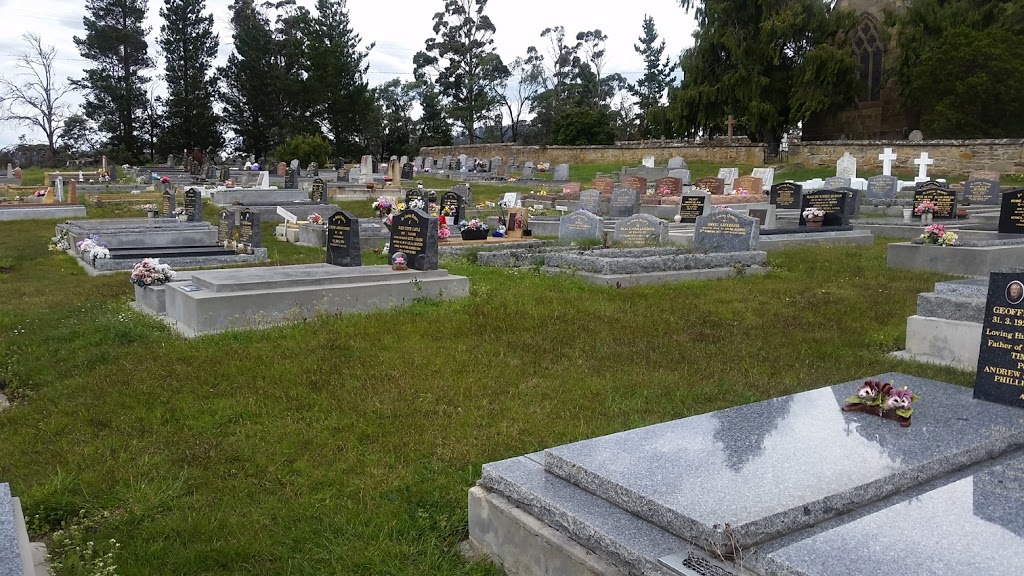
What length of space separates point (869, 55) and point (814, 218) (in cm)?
2604

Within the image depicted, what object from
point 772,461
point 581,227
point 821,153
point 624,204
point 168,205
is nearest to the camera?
point 772,461

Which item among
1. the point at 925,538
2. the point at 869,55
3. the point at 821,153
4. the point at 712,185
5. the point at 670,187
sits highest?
the point at 869,55

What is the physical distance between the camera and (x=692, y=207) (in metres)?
18.0

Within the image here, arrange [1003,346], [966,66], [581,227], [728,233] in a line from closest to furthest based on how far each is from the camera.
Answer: [1003,346], [728,233], [581,227], [966,66]

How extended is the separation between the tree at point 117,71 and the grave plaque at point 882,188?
4613cm

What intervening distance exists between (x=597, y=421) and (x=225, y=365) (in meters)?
3.35

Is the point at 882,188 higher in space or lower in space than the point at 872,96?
lower

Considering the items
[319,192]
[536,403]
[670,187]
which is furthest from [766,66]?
[536,403]

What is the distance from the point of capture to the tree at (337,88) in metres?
54.0

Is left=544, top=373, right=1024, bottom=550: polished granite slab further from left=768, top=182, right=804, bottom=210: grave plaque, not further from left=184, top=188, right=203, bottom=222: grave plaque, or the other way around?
left=184, top=188, right=203, bottom=222: grave plaque

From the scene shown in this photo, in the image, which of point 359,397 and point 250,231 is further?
point 250,231

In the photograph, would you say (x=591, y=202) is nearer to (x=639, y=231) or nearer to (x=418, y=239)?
(x=639, y=231)

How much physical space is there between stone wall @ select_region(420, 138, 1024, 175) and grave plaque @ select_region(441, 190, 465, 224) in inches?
783

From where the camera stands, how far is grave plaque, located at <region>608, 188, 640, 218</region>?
2048 centimetres
